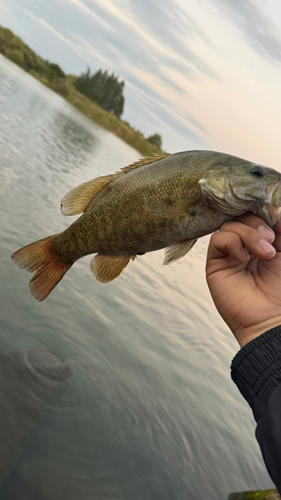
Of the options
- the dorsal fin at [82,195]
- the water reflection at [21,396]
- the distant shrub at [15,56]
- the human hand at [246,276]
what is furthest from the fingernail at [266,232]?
the distant shrub at [15,56]

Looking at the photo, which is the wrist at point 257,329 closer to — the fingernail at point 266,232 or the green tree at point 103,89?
the fingernail at point 266,232

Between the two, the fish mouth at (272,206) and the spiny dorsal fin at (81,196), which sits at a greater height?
the fish mouth at (272,206)

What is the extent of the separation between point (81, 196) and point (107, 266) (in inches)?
21.6

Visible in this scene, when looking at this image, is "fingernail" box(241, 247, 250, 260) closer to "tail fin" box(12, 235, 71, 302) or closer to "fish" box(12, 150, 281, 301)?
"fish" box(12, 150, 281, 301)

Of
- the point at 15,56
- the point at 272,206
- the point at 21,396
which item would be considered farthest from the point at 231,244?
the point at 15,56

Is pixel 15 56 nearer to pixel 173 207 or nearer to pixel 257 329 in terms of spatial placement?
pixel 173 207

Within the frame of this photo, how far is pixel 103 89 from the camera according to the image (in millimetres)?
91750

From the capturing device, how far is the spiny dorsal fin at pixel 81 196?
2.82m

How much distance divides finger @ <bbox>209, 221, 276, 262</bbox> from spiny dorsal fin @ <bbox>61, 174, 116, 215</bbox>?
0.92 m

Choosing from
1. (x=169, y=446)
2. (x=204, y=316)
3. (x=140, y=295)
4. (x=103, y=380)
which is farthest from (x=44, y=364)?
(x=204, y=316)

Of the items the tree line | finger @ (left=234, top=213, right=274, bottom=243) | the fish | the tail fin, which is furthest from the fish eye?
the tree line

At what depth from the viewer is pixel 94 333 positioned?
330 inches

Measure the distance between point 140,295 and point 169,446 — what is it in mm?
5055

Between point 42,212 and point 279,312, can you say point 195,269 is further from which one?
point 279,312
